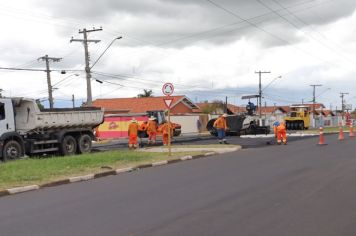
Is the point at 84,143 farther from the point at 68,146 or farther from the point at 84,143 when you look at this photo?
the point at 68,146

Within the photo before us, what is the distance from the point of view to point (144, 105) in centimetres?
7825

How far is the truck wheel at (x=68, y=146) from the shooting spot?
2323cm

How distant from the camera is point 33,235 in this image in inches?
286

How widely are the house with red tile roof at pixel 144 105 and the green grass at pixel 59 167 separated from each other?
178 ft

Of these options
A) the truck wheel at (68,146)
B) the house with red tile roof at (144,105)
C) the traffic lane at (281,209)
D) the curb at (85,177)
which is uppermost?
the house with red tile roof at (144,105)

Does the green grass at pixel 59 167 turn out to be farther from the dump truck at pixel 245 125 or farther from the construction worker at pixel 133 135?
the dump truck at pixel 245 125

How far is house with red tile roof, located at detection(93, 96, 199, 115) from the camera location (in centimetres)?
7579

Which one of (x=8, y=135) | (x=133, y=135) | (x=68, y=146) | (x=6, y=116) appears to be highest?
(x=6, y=116)

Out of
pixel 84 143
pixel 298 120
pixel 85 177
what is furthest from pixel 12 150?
pixel 298 120

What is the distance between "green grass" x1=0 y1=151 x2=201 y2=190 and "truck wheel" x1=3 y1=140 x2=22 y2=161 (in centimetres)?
317

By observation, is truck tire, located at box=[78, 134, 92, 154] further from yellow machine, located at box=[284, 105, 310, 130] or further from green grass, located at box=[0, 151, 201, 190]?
yellow machine, located at box=[284, 105, 310, 130]

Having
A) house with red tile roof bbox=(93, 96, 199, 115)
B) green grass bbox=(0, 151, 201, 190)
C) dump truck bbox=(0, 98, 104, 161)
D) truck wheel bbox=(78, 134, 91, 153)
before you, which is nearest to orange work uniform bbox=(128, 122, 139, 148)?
dump truck bbox=(0, 98, 104, 161)

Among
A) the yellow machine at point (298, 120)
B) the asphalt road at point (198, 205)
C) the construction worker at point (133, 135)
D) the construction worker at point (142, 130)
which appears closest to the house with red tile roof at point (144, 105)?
the yellow machine at point (298, 120)

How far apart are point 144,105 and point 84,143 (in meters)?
53.7
